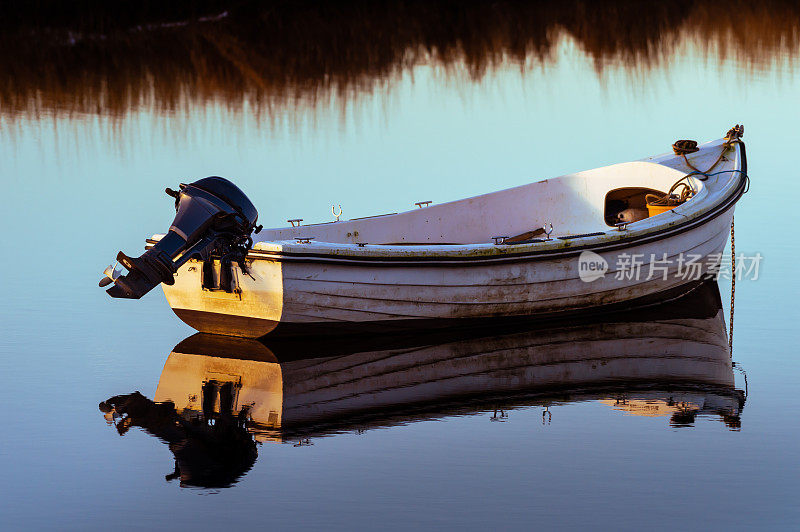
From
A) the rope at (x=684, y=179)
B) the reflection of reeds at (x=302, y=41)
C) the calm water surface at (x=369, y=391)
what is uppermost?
the reflection of reeds at (x=302, y=41)

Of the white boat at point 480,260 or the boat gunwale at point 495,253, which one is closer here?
the boat gunwale at point 495,253

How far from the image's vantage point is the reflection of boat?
346 inches

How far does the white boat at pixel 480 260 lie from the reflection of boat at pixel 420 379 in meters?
0.21

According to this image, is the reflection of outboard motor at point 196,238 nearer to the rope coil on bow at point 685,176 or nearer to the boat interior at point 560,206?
the boat interior at point 560,206

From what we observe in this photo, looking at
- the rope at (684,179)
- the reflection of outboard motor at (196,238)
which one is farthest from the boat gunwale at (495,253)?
the rope at (684,179)

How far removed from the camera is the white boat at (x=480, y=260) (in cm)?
1030

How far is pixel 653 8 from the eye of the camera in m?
27.8

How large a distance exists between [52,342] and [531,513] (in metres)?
4.42

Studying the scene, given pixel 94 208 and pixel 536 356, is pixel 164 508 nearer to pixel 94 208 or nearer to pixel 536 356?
pixel 536 356

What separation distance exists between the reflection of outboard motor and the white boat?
29mm

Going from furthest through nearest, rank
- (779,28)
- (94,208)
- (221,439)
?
(779,28) → (94,208) → (221,439)

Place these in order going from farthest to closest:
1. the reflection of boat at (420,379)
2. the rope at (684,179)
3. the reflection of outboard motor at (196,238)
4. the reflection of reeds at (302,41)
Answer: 1. the reflection of reeds at (302,41)
2. the rope at (684,179)
3. the reflection of outboard motor at (196,238)
4. the reflection of boat at (420,379)

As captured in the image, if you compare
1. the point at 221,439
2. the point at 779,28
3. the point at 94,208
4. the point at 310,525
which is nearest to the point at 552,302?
the point at 221,439

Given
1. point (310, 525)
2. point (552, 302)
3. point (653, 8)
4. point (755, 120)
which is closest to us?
point (310, 525)
